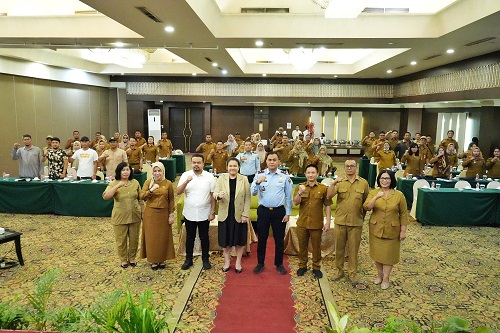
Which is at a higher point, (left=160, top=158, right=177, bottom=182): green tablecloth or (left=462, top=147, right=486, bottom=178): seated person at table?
(left=462, top=147, right=486, bottom=178): seated person at table

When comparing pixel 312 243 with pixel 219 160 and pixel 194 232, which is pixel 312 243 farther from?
pixel 219 160

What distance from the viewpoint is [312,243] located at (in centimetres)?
554

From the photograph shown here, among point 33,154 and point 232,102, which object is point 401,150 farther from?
point 33,154

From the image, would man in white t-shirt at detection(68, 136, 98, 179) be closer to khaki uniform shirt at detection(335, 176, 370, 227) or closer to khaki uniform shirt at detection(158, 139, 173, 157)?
khaki uniform shirt at detection(158, 139, 173, 157)

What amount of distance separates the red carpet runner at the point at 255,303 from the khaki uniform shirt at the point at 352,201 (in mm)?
1232

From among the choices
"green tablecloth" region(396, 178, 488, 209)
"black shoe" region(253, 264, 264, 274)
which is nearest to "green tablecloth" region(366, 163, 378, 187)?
"green tablecloth" region(396, 178, 488, 209)

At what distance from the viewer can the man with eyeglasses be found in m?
5.21

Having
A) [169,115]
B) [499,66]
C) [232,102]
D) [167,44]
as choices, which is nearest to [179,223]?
[167,44]

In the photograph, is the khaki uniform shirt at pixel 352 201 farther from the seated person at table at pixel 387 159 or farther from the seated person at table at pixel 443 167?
the seated person at table at pixel 387 159

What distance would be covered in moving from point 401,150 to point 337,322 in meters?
11.9

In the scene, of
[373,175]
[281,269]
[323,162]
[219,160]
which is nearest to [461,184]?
[323,162]

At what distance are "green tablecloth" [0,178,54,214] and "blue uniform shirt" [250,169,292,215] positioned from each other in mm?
5558

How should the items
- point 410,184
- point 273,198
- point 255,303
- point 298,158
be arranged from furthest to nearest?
point 298,158 → point 410,184 → point 273,198 → point 255,303

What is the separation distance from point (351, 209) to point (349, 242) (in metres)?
0.49
